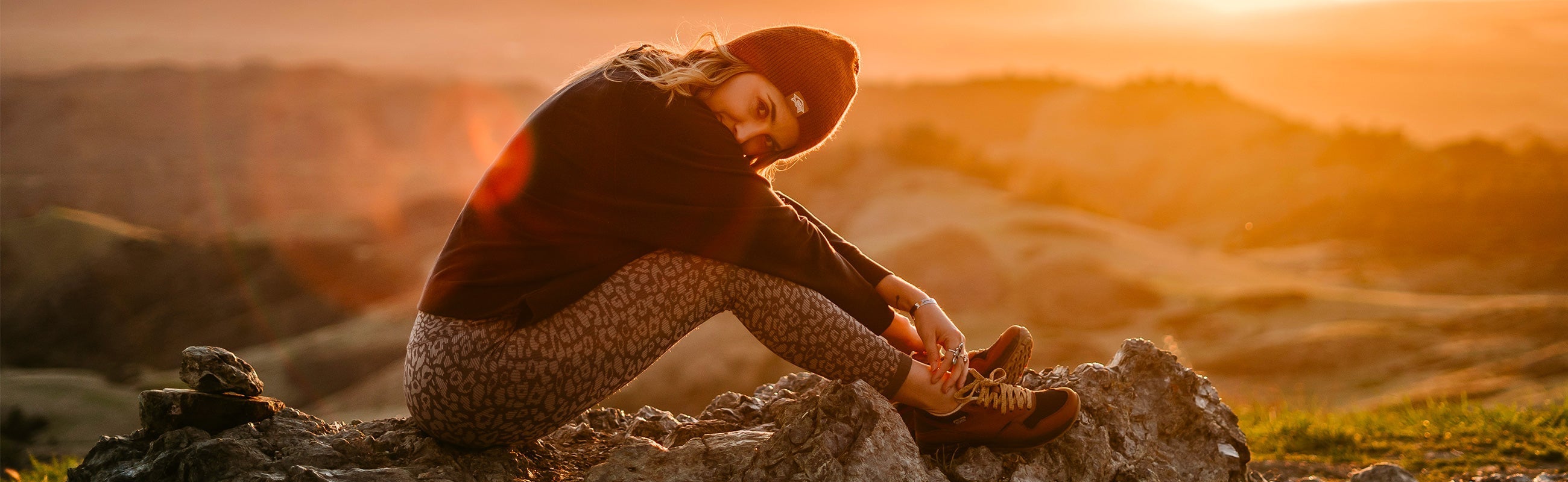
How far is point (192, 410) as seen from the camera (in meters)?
2.87

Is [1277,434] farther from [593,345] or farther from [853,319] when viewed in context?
[593,345]

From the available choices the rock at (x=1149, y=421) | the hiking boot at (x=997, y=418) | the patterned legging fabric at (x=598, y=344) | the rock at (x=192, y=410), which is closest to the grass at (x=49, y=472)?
the rock at (x=192, y=410)

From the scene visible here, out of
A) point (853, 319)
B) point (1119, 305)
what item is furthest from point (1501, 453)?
point (1119, 305)

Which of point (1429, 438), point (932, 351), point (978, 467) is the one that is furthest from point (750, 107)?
point (1429, 438)

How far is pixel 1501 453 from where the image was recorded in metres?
4.45

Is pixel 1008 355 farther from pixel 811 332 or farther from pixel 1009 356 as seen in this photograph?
pixel 811 332

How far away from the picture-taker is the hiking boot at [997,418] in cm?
293

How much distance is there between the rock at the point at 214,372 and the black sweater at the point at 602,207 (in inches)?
33.0

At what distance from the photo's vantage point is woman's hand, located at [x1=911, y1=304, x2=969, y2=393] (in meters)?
2.88

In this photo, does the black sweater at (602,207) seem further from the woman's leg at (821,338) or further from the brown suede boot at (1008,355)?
the brown suede boot at (1008,355)

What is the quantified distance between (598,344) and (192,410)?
4.59 ft

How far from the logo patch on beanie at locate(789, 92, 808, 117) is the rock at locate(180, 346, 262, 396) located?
1.93 m

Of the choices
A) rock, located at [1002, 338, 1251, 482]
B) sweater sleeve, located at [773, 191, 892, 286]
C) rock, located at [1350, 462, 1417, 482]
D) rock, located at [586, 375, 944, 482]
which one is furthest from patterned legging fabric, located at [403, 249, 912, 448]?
rock, located at [1350, 462, 1417, 482]

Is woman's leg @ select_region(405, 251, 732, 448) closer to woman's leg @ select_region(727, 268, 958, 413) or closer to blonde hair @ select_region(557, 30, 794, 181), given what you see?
woman's leg @ select_region(727, 268, 958, 413)
